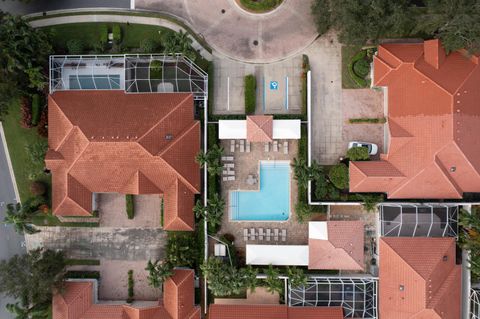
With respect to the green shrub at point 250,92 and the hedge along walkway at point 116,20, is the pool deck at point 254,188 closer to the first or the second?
the green shrub at point 250,92

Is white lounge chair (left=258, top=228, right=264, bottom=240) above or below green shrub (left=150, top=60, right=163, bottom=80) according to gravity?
below

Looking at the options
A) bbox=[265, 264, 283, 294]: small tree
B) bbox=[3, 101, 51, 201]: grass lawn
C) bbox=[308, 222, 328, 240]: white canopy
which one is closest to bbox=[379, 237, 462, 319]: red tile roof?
bbox=[308, 222, 328, 240]: white canopy

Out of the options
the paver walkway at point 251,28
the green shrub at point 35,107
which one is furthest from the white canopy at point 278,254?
the green shrub at point 35,107

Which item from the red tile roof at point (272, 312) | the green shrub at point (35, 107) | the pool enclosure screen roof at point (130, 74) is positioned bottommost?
the red tile roof at point (272, 312)

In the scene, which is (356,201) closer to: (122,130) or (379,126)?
(379,126)

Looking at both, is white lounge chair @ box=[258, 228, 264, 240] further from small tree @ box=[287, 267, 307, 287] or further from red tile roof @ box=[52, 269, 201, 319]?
red tile roof @ box=[52, 269, 201, 319]

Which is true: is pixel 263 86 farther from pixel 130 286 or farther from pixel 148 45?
pixel 130 286

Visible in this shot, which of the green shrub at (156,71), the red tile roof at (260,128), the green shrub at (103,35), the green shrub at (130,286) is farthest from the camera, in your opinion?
the green shrub at (130,286)
